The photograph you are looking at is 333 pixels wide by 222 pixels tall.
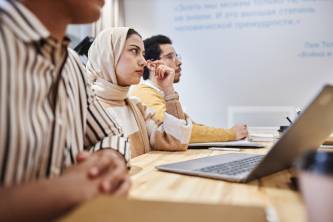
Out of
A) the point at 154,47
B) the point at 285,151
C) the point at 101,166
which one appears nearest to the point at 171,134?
the point at 285,151

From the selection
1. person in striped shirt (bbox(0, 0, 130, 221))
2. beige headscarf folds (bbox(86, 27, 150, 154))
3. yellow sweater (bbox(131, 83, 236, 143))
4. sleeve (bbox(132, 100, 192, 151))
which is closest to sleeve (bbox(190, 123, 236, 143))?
yellow sweater (bbox(131, 83, 236, 143))

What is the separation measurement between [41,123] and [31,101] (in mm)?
43

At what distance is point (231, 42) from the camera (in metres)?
3.70

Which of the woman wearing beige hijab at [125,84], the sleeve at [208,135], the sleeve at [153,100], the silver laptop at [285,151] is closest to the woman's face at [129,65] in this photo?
the woman wearing beige hijab at [125,84]

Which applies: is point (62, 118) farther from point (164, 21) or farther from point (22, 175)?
point (164, 21)

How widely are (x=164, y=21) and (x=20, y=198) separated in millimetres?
3562

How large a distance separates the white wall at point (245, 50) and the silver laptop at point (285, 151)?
9.05 feet

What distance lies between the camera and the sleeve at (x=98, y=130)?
95cm

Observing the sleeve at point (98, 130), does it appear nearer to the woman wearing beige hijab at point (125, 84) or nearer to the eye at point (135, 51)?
the woman wearing beige hijab at point (125, 84)

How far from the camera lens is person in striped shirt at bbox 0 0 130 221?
1.57 feet

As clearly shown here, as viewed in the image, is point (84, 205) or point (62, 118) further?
point (62, 118)

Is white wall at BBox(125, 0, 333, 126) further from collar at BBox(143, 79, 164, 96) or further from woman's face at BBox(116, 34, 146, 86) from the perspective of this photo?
woman's face at BBox(116, 34, 146, 86)

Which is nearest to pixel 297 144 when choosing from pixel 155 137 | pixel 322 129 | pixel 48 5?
pixel 322 129

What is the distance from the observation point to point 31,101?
632mm
